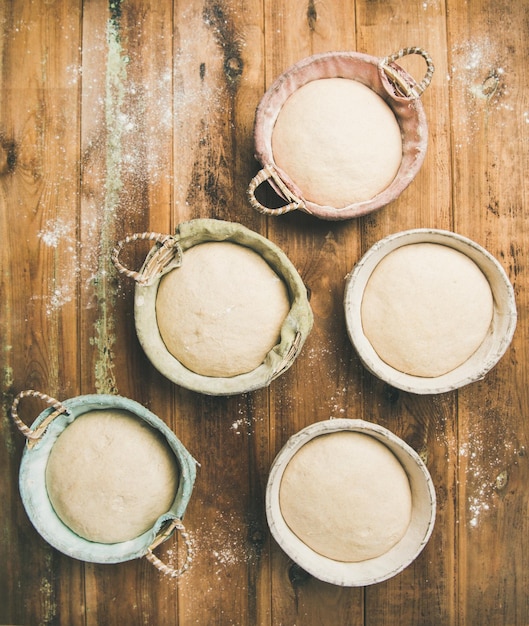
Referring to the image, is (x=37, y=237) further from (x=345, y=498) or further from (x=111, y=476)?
(x=345, y=498)

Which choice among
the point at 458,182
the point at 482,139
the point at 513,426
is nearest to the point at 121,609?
the point at 513,426

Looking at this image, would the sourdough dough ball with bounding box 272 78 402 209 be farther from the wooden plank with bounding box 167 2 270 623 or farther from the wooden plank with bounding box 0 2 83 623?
the wooden plank with bounding box 0 2 83 623

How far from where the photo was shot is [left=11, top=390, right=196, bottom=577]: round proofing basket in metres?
1.09

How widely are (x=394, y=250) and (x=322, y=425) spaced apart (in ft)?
1.42

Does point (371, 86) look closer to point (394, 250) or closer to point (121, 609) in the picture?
point (394, 250)

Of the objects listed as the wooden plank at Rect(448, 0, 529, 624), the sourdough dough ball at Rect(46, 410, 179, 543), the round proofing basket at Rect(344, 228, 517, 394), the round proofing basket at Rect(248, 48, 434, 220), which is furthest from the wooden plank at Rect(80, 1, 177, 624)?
the wooden plank at Rect(448, 0, 529, 624)

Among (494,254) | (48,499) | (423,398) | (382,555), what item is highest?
(494,254)

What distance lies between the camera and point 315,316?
1238 mm

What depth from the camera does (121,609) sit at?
1251mm

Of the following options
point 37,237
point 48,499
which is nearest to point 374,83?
point 37,237

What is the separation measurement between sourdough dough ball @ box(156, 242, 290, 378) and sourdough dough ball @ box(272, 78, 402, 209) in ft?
0.74

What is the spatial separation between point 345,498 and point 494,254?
70 cm

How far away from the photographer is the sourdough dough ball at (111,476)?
3.61 ft

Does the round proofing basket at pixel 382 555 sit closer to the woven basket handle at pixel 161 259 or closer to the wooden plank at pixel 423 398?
the wooden plank at pixel 423 398
